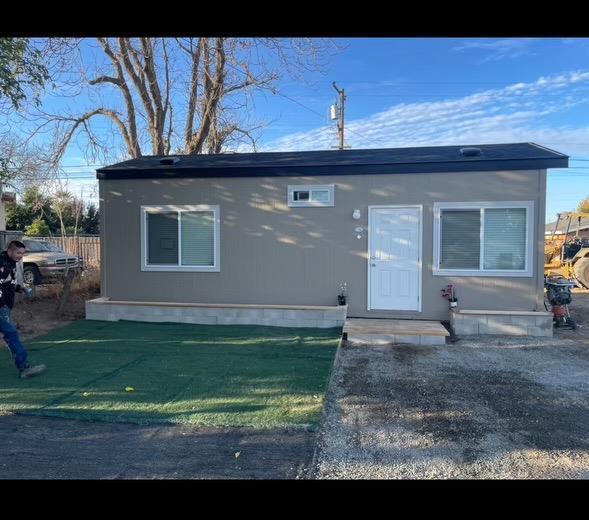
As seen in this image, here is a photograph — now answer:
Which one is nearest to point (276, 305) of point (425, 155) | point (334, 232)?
point (334, 232)

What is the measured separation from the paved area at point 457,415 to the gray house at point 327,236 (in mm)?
1658

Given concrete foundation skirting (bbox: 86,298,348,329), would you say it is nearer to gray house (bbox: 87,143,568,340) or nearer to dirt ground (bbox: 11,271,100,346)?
gray house (bbox: 87,143,568,340)

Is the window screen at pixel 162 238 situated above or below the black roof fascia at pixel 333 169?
below

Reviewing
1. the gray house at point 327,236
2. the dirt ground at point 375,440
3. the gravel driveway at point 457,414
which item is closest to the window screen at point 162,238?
the gray house at point 327,236

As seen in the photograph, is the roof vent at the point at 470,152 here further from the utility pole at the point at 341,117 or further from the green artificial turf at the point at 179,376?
the utility pole at the point at 341,117

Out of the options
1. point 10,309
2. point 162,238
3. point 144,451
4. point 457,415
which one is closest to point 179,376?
point 144,451

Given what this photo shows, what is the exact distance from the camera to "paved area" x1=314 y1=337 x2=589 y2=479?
9.69 ft

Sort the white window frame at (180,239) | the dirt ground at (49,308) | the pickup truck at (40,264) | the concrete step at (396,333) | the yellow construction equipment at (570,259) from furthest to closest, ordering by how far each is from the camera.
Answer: the pickup truck at (40,264) → the yellow construction equipment at (570,259) → the white window frame at (180,239) → the dirt ground at (49,308) → the concrete step at (396,333)

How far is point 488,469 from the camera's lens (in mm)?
2883

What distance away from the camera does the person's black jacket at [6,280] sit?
184 inches

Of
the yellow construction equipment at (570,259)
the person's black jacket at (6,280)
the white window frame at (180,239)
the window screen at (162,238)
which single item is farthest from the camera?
the yellow construction equipment at (570,259)

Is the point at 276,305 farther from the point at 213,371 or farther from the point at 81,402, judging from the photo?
the point at 81,402

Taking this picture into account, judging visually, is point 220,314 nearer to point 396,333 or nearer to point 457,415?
point 396,333

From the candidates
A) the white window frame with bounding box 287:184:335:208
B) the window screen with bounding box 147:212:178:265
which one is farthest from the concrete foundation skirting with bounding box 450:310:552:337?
the window screen with bounding box 147:212:178:265
